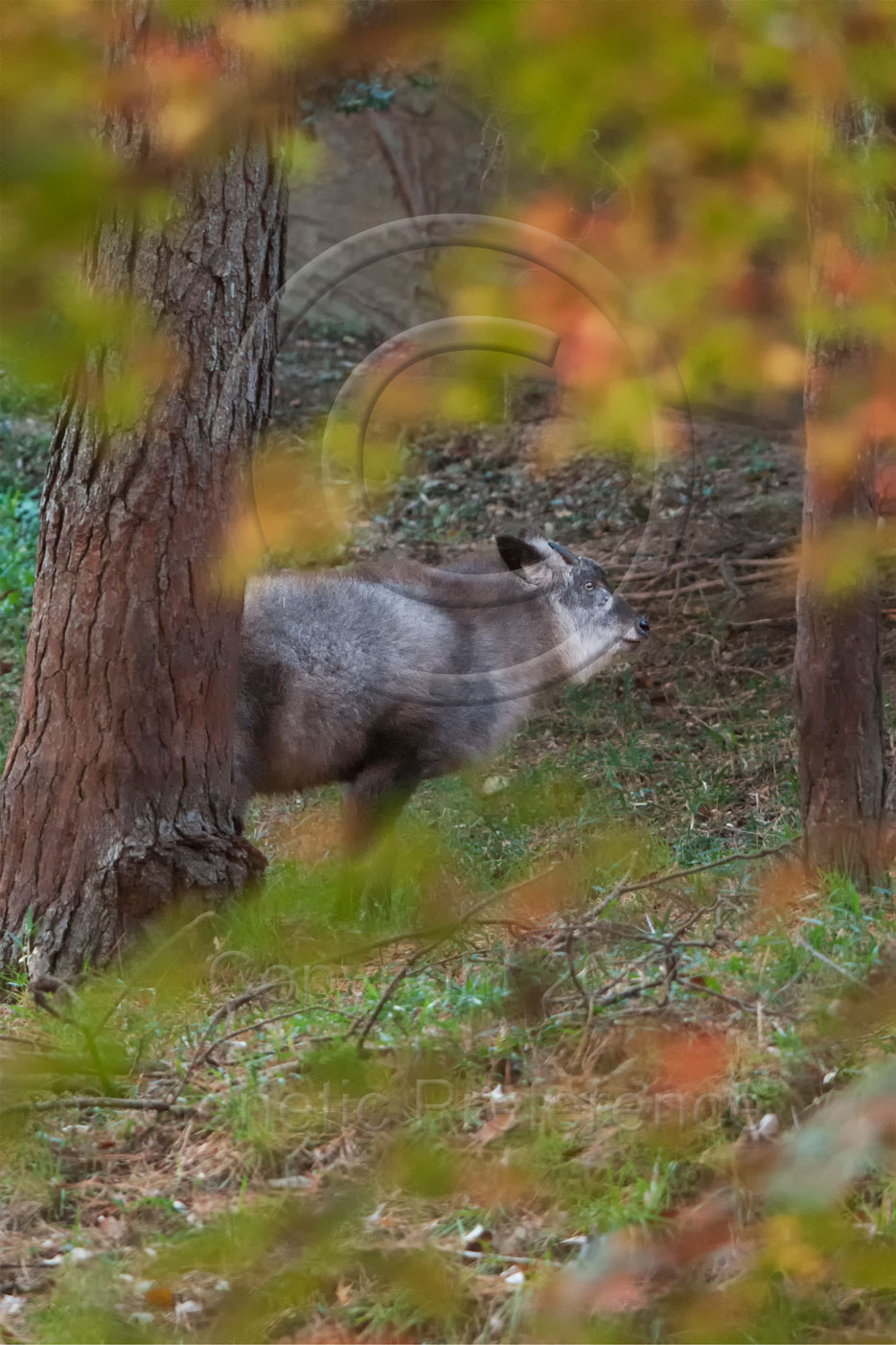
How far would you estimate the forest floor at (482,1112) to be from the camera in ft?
7.98

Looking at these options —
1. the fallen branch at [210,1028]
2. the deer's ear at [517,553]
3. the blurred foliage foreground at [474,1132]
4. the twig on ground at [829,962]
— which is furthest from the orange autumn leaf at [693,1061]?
the deer's ear at [517,553]

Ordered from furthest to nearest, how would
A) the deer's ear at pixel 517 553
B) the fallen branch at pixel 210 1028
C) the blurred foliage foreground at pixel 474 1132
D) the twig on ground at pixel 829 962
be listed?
the deer's ear at pixel 517 553
the fallen branch at pixel 210 1028
the twig on ground at pixel 829 962
the blurred foliage foreground at pixel 474 1132

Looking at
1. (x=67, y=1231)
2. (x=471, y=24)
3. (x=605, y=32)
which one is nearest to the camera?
(x=471, y=24)

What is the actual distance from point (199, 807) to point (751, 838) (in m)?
2.56

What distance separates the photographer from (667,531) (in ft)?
34.5

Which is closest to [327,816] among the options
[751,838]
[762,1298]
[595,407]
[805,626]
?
[751,838]

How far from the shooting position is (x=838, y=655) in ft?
17.0

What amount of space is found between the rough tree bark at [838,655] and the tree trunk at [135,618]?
6.85 feet

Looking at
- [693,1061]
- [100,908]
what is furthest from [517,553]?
[693,1061]

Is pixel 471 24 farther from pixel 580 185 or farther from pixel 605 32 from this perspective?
pixel 580 185

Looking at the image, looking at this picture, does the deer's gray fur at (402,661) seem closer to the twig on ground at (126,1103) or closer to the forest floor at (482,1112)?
the forest floor at (482,1112)

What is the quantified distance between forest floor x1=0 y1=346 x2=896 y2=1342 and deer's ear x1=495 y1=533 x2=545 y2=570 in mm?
1607

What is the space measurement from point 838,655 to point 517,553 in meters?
2.58

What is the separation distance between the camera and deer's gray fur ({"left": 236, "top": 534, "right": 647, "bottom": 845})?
6.41m
